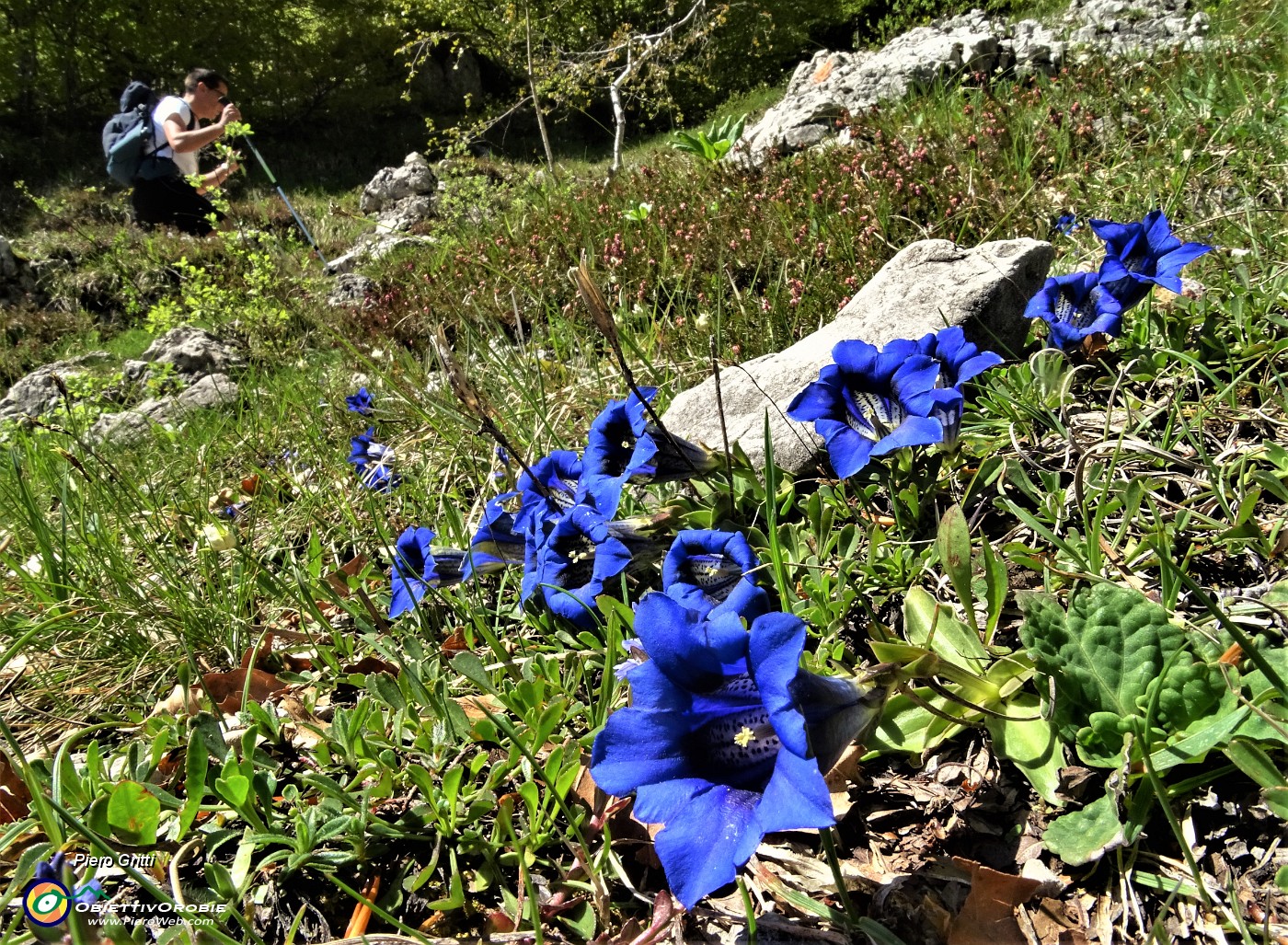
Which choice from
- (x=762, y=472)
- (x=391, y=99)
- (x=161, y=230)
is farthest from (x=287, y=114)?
(x=762, y=472)

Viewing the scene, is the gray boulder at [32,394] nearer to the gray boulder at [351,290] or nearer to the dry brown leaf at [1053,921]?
the gray boulder at [351,290]

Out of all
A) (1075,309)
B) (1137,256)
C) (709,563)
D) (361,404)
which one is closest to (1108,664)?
(709,563)

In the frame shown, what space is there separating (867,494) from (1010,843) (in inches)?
29.3

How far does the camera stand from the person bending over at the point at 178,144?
26.8 ft

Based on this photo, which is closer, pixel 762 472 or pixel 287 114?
pixel 762 472

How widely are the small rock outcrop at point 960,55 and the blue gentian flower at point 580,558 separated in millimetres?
4651

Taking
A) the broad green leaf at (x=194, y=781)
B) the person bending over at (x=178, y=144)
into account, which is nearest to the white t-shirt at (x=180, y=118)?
the person bending over at (x=178, y=144)

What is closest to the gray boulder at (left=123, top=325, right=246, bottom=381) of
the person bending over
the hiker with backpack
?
the person bending over

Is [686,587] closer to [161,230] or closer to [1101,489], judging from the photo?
[1101,489]

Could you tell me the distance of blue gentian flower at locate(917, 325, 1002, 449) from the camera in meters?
1.53

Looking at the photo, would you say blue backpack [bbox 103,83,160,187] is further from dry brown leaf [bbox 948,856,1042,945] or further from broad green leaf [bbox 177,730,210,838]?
dry brown leaf [bbox 948,856,1042,945]

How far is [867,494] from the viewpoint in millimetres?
1740

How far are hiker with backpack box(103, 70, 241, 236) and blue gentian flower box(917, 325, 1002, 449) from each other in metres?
8.11

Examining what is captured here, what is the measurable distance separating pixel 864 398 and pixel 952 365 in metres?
0.19
